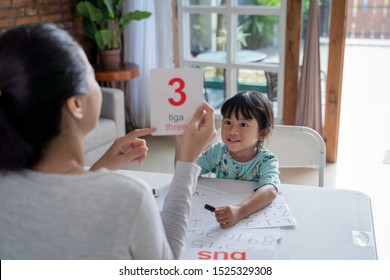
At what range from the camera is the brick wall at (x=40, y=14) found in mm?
3484

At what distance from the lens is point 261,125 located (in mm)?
1687

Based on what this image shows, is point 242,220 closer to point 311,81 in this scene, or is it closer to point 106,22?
point 311,81

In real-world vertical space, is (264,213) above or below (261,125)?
below

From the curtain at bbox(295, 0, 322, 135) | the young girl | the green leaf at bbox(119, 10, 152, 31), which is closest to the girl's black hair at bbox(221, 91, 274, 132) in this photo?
the young girl

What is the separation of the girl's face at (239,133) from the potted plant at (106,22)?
7.54 feet

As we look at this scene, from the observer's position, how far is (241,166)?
5.53ft

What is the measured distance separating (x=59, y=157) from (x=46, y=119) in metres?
0.08

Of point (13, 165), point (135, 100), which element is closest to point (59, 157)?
point (13, 165)

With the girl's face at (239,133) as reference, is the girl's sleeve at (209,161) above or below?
below

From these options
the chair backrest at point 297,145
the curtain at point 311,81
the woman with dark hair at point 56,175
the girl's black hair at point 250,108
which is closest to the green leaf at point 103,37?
the curtain at point 311,81

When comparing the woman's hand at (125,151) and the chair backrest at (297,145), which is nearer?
the woman's hand at (125,151)

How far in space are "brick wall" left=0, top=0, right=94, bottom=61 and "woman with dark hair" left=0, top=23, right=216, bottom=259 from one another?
2.56 metres

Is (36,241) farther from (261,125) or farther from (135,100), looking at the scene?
(135,100)

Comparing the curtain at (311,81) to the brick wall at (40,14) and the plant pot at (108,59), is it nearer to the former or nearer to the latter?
the plant pot at (108,59)
